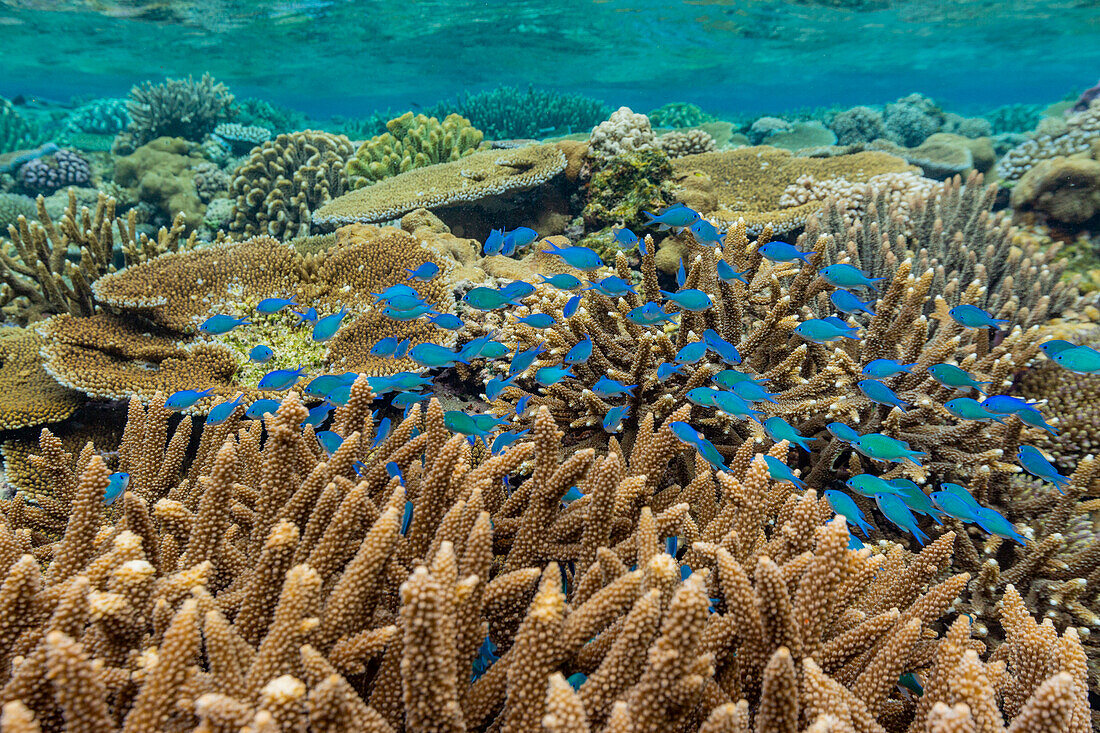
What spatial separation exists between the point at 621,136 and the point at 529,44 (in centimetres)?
3840

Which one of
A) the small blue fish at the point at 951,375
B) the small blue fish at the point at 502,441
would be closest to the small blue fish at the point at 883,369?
the small blue fish at the point at 951,375

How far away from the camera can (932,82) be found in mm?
67250

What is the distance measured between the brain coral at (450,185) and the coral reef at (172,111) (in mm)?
10057

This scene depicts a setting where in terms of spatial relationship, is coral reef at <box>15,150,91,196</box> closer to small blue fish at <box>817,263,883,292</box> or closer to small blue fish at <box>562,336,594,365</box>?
small blue fish at <box>562,336,594,365</box>

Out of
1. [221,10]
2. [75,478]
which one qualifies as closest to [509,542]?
[75,478]

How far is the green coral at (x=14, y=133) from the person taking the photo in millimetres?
16016

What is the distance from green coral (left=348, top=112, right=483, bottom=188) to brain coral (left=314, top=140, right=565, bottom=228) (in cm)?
152

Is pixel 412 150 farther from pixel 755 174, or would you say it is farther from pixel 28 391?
pixel 28 391

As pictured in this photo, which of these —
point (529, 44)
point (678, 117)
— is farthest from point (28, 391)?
point (529, 44)

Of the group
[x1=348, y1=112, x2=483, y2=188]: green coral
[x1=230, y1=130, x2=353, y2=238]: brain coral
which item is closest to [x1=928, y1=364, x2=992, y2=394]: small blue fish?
[x1=348, y1=112, x2=483, y2=188]: green coral

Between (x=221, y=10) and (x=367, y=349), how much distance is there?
35783 millimetres

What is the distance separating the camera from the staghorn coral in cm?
123

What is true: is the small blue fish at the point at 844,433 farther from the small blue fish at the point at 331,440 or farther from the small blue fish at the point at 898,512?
the small blue fish at the point at 331,440

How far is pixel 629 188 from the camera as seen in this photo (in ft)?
21.3
